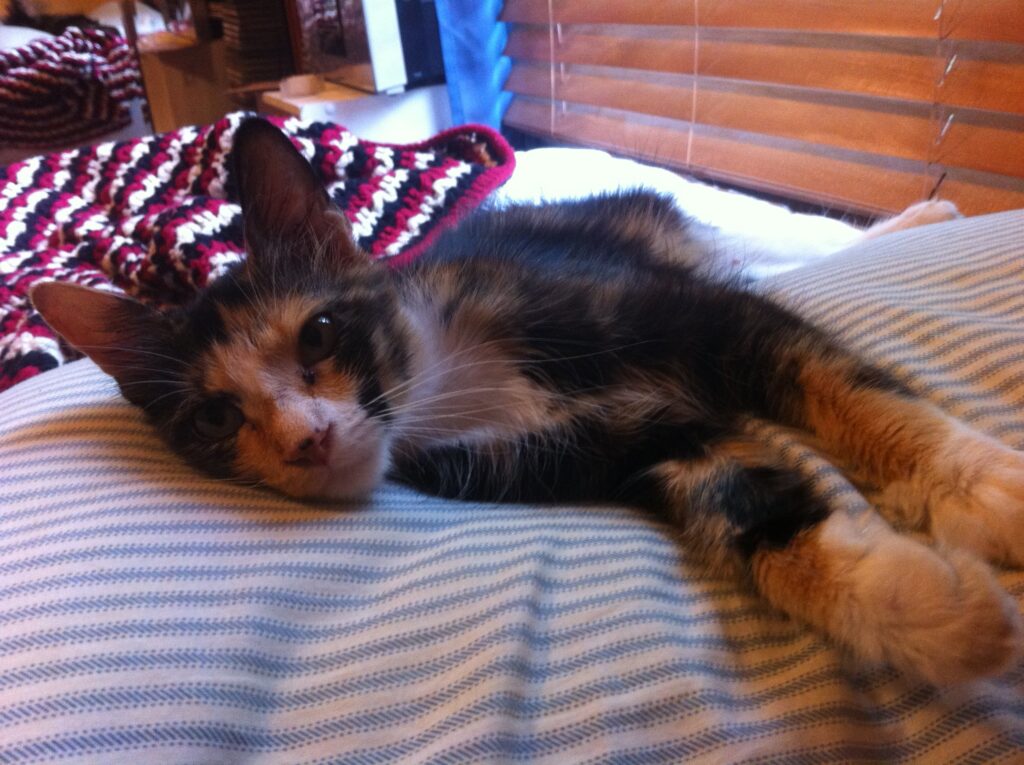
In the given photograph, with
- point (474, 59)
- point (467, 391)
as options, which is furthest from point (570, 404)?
point (474, 59)

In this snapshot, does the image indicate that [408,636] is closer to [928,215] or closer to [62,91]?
[928,215]

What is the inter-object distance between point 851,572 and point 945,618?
0.10m

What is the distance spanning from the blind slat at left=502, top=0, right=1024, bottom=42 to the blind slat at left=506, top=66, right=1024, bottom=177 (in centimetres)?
19

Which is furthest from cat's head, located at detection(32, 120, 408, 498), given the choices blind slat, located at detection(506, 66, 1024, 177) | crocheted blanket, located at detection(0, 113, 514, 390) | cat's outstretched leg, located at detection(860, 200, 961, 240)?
blind slat, located at detection(506, 66, 1024, 177)

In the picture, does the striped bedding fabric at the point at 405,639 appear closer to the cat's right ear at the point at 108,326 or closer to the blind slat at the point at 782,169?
the cat's right ear at the point at 108,326

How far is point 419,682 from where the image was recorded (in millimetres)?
645

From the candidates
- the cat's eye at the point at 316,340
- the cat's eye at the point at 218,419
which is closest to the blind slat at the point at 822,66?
the cat's eye at the point at 316,340

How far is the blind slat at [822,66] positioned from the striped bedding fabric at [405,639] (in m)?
1.00

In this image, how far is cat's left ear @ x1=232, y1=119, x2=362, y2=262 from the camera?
106cm

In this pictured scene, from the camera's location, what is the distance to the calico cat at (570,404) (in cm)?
76

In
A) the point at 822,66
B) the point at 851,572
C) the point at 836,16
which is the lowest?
the point at 851,572

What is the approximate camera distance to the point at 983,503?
30.6 inches

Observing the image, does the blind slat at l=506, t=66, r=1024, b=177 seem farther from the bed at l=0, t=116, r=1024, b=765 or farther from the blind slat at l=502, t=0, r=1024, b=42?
the bed at l=0, t=116, r=1024, b=765

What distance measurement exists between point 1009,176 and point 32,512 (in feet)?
6.31
